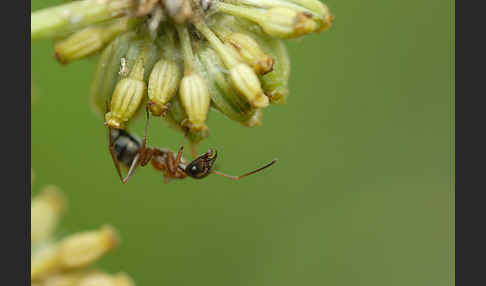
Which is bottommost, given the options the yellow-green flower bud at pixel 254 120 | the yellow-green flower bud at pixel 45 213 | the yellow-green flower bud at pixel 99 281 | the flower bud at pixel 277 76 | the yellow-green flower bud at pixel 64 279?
the yellow-green flower bud at pixel 99 281

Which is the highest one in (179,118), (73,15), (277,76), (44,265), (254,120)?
(73,15)

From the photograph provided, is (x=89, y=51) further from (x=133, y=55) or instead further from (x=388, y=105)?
(x=388, y=105)

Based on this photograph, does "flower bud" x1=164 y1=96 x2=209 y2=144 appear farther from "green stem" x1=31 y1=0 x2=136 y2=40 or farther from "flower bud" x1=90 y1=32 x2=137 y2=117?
"green stem" x1=31 y1=0 x2=136 y2=40

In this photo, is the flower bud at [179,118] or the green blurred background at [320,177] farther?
the green blurred background at [320,177]

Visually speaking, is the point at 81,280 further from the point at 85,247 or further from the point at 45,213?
the point at 45,213

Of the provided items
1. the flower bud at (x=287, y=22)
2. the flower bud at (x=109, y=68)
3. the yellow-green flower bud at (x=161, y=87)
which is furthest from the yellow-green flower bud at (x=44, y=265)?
the flower bud at (x=287, y=22)

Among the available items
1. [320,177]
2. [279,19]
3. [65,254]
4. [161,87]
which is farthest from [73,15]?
[320,177]

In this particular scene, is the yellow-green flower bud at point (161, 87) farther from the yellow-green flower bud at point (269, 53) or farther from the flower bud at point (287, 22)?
the flower bud at point (287, 22)
